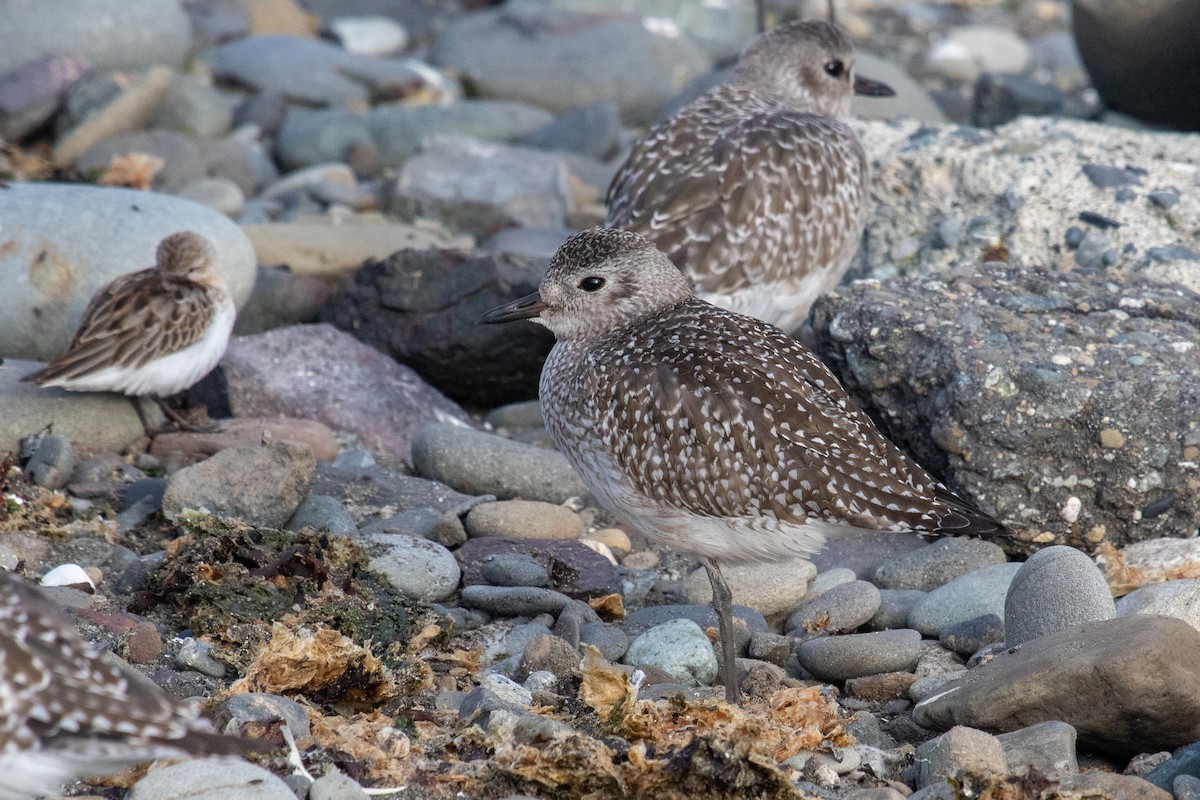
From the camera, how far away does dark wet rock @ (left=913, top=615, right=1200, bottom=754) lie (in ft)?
16.2

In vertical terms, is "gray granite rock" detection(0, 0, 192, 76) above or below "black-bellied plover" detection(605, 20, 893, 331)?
below

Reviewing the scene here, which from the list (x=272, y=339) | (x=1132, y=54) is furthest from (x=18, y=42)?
(x=1132, y=54)

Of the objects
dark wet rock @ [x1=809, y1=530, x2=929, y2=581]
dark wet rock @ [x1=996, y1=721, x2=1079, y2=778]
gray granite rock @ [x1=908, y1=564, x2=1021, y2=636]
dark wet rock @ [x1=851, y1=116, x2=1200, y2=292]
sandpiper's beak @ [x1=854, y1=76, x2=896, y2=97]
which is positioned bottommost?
dark wet rock @ [x1=809, y1=530, x2=929, y2=581]

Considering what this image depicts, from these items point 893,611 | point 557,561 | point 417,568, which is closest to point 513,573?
point 557,561

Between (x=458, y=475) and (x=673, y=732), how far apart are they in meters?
2.82

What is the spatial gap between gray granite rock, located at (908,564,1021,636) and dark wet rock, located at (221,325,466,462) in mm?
3098

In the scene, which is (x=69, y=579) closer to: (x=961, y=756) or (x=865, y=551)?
(x=961, y=756)

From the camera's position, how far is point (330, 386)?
27.7 ft

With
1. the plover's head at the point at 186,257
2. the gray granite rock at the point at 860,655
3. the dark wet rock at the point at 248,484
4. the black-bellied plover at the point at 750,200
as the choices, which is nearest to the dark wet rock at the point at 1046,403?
the black-bellied plover at the point at 750,200

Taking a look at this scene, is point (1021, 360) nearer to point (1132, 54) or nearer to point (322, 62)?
point (1132, 54)

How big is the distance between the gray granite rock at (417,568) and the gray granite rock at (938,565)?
206 centimetres

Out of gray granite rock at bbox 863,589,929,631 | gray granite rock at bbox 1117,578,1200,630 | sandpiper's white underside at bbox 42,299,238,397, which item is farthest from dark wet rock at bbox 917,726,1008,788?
sandpiper's white underside at bbox 42,299,238,397

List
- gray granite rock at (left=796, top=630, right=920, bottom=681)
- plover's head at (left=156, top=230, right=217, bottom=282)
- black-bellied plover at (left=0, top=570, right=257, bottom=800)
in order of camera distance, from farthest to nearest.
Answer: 1. plover's head at (left=156, top=230, right=217, bottom=282)
2. gray granite rock at (left=796, top=630, right=920, bottom=681)
3. black-bellied plover at (left=0, top=570, right=257, bottom=800)

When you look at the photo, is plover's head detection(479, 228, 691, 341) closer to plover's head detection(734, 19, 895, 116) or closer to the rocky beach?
the rocky beach
